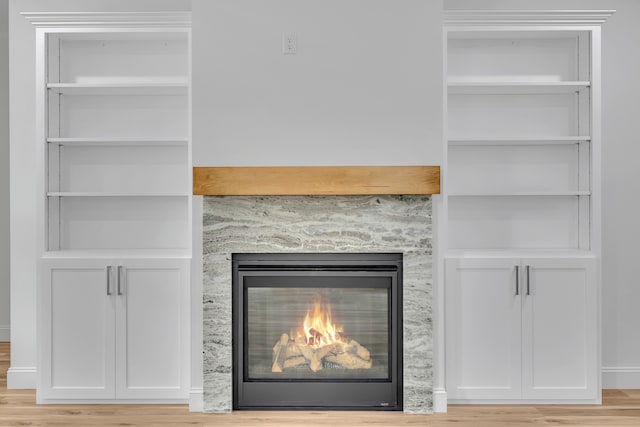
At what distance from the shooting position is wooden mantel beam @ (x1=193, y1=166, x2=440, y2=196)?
3.21 metres

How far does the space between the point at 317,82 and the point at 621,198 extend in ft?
7.07

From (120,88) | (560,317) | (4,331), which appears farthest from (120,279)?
(560,317)

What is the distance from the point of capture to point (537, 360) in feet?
11.1

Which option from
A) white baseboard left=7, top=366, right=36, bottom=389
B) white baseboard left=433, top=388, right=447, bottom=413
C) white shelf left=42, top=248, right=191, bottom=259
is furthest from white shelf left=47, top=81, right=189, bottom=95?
white baseboard left=433, top=388, right=447, bottom=413

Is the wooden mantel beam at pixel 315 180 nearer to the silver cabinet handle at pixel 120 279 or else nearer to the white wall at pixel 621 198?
the silver cabinet handle at pixel 120 279

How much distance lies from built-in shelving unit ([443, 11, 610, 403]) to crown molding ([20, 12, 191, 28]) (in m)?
1.60

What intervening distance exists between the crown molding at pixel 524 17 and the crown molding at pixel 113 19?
1.59 meters

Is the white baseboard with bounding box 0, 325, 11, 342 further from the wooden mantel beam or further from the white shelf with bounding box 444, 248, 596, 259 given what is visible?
the white shelf with bounding box 444, 248, 596, 259

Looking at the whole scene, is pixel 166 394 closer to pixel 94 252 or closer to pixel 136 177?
pixel 94 252

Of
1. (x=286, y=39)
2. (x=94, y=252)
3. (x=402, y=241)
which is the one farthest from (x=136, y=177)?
(x=402, y=241)

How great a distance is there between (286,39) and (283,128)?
50cm

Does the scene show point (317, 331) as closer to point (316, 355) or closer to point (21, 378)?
point (316, 355)

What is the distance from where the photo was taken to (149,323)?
11.1 ft

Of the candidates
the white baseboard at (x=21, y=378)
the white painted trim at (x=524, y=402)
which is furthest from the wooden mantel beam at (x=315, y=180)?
the white baseboard at (x=21, y=378)
